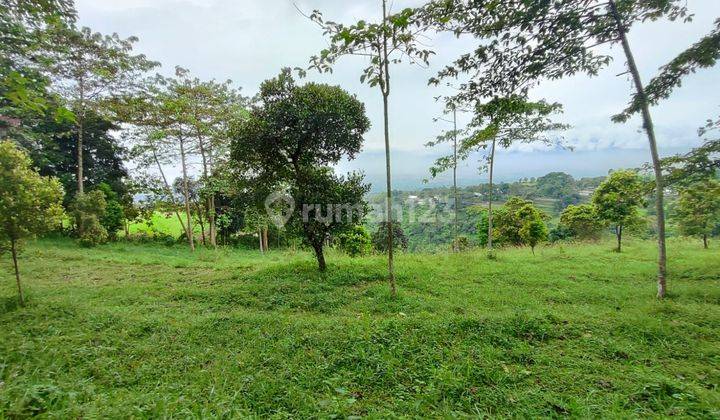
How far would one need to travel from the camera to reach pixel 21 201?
6.79 metres

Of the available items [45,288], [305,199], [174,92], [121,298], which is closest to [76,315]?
[121,298]

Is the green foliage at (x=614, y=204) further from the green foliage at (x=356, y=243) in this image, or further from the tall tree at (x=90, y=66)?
the tall tree at (x=90, y=66)

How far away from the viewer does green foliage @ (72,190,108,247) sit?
16.7 metres

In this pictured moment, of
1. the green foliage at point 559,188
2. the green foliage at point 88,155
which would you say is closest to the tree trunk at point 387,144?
the green foliage at point 88,155

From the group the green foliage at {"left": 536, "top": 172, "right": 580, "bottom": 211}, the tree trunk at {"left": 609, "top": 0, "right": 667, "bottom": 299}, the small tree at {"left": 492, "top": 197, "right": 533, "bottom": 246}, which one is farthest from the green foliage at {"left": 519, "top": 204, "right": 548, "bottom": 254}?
the green foliage at {"left": 536, "top": 172, "right": 580, "bottom": 211}

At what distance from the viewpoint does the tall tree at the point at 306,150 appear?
864 cm

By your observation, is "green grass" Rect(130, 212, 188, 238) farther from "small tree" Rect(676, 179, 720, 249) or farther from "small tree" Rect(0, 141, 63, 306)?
"small tree" Rect(676, 179, 720, 249)

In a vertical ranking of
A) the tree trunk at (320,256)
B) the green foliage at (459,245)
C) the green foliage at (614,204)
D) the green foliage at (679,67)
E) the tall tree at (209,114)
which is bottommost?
the green foliage at (459,245)

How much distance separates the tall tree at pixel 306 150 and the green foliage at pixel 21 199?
442 centimetres

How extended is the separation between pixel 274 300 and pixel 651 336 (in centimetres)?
779

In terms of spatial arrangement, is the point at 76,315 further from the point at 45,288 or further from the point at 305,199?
the point at 305,199

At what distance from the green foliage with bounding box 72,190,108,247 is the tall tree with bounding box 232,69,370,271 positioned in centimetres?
1333

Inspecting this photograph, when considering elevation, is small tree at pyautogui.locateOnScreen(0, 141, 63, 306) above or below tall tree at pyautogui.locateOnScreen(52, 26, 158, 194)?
below

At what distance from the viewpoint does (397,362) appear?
463cm
